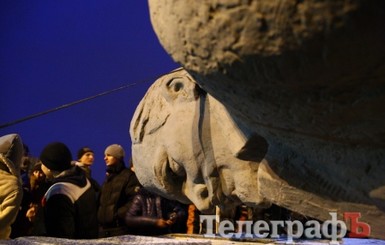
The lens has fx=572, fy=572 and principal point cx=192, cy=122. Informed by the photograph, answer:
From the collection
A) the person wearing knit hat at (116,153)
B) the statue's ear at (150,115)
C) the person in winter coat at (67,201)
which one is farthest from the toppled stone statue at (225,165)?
the person wearing knit hat at (116,153)

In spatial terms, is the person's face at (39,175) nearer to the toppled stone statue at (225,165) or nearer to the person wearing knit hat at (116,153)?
the person wearing knit hat at (116,153)

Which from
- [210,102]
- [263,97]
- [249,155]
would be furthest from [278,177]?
[263,97]

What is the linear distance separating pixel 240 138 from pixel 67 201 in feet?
4.23

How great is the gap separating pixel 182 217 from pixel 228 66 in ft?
6.37

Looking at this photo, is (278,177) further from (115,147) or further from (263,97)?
(115,147)

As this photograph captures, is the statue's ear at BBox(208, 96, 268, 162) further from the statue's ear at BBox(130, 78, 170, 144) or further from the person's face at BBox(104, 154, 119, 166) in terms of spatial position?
the person's face at BBox(104, 154, 119, 166)

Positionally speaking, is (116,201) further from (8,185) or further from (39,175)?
(8,185)

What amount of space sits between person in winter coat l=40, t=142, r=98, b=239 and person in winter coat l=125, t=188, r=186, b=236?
200 millimetres

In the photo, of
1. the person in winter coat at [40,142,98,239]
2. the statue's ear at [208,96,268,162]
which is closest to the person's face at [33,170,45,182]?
the person in winter coat at [40,142,98,239]

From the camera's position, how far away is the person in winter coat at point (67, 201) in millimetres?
2006

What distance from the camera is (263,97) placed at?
1.96 feet

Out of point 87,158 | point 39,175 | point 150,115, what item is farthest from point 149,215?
point 150,115

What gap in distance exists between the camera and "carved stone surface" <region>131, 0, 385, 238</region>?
501 millimetres

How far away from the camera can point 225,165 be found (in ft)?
3.06
